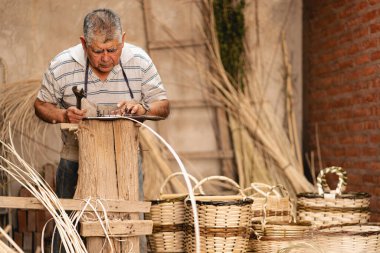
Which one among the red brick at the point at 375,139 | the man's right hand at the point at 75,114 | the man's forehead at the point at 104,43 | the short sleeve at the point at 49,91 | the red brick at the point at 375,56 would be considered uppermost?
the red brick at the point at 375,56

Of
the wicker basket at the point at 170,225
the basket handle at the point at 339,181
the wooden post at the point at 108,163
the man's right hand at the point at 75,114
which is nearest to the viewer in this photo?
the wooden post at the point at 108,163

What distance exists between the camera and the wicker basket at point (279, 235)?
3805mm

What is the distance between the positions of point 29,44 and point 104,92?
2.10 metres

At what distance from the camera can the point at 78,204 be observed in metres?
3.00

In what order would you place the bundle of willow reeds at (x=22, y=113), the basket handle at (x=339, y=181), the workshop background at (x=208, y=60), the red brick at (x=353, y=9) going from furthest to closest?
1. the workshop background at (x=208, y=60)
2. the red brick at (x=353, y=9)
3. the bundle of willow reeds at (x=22, y=113)
4. the basket handle at (x=339, y=181)

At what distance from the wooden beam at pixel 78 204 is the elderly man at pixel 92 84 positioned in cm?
61

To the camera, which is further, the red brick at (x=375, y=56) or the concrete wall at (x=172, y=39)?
the concrete wall at (x=172, y=39)

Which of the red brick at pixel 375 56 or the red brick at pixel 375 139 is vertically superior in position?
the red brick at pixel 375 56

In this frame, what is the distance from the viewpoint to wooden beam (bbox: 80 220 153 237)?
297cm

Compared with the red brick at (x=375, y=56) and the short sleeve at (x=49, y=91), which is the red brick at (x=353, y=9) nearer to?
the red brick at (x=375, y=56)

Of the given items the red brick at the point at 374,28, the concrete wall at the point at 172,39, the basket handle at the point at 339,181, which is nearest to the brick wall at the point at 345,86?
the red brick at the point at 374,28

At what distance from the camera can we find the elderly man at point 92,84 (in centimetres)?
358

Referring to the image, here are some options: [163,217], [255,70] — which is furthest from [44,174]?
[255,70]

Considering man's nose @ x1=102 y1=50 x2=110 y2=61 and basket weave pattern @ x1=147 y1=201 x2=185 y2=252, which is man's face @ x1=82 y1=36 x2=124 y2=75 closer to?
man's nose @ x1=102 y1=50 x2=110 y2=61
